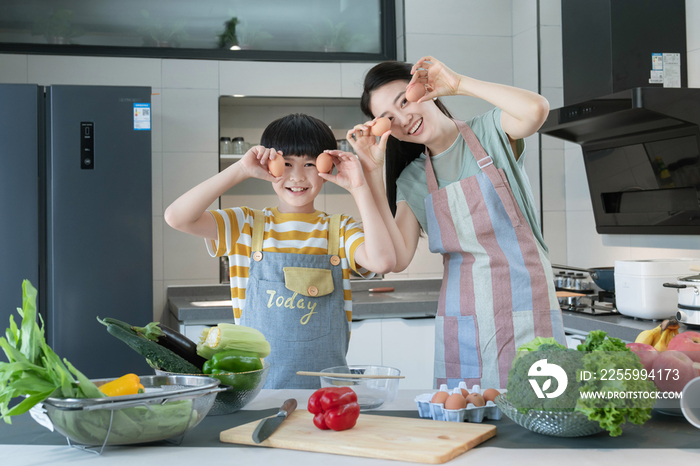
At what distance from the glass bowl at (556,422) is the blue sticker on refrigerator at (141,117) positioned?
2082 mm

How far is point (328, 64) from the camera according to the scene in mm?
3088

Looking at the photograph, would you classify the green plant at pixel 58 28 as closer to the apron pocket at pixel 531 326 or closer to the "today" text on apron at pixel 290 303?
the "today" text on apron at pixel 290 303

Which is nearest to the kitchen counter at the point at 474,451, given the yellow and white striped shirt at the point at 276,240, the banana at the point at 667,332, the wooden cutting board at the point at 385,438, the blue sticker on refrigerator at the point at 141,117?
the wooden cutting board at the point at 385,438

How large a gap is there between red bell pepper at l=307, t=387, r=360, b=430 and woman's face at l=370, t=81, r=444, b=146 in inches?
27.9

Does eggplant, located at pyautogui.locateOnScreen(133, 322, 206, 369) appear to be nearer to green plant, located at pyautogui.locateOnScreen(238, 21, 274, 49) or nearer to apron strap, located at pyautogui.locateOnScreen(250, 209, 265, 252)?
apron strap, located at pyautogui.locateOnScreen(250, 209, 265, 252)

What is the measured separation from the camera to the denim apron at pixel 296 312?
1.36 meters

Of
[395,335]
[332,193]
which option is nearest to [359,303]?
[395,335]

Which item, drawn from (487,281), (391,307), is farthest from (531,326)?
(391,307)

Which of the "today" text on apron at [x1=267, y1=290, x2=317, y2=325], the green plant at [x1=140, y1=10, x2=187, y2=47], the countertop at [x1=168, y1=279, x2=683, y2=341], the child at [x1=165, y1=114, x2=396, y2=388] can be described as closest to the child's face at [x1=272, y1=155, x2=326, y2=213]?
the child at [x1=165, y1=114, x2=396, y2=388]

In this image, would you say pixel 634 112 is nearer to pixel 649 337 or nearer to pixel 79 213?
pixel 649 337

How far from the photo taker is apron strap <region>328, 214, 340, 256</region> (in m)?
1.47

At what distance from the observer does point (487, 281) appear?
1410 mm

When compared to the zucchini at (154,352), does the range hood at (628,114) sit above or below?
above

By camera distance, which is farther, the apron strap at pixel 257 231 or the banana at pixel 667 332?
the apron strap at pixel 257 231
